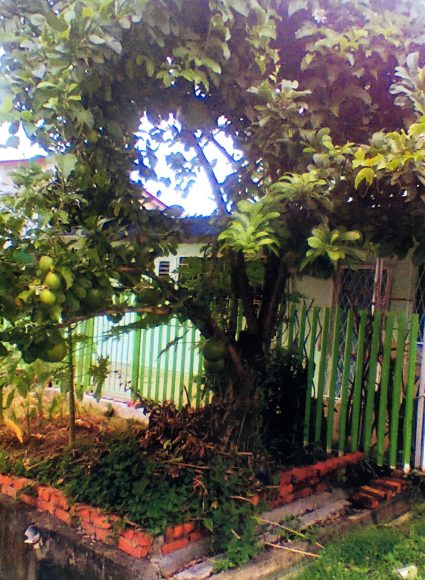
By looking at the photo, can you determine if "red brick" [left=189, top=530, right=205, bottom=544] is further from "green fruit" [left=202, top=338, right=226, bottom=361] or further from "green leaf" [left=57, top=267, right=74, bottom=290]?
"green leaf" [left=57, top=267, right=74, bottom=290]

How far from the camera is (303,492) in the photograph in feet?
13.0

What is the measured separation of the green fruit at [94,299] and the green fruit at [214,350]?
1.01 metres

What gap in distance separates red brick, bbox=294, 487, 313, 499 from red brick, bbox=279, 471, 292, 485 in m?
0.15

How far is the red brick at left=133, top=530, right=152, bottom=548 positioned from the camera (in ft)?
9.95

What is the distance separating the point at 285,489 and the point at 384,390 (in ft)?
3.61

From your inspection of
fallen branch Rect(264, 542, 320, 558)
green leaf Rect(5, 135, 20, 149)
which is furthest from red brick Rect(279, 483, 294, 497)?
green leaf Rect(5, 135, 20, 149)

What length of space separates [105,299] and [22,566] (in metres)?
2.06

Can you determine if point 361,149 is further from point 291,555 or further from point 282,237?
point 291,555

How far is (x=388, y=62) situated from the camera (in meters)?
3.21

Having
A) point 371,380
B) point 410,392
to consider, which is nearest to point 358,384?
point 371,380

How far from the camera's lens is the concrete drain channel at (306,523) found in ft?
10.0

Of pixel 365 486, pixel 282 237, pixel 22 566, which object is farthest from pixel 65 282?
pixel 365 486

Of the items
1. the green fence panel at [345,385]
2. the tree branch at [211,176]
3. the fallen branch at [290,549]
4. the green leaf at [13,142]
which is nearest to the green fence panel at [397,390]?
the green fence panel at [345,385]

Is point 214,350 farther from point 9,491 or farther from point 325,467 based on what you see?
point 9,491
